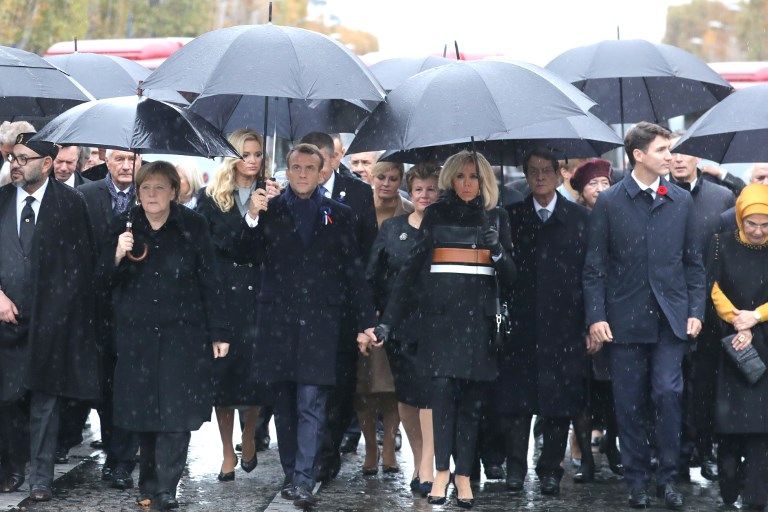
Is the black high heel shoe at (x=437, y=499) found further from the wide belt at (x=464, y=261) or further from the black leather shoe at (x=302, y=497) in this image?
the wide belt at (x=464, y=261)

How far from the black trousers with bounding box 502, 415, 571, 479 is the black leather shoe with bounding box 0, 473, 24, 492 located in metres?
3.01

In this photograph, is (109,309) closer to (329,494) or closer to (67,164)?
(67,164)

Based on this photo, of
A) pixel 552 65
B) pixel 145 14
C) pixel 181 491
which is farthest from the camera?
pixel 145 14

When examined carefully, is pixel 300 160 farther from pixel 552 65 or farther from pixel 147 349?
pixel 552 65

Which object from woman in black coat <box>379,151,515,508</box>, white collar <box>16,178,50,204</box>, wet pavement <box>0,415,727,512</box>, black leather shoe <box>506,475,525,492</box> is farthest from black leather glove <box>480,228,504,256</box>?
white collar <box>16,178,50,204</box>

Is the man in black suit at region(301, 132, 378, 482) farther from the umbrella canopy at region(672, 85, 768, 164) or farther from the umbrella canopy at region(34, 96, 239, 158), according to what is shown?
the umbrella canopy at region(672, 85, 768, 164)

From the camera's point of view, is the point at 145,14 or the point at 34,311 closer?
the point at 34,311

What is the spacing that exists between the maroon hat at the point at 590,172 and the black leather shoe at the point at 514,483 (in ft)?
7.70

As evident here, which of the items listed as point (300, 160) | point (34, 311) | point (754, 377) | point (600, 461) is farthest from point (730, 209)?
point (34, 311)

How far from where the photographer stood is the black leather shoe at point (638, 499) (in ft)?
28.9

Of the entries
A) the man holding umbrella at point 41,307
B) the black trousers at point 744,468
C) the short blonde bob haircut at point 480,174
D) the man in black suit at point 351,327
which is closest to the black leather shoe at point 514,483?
the man in black suit at point 351,327

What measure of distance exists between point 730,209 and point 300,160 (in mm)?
2841

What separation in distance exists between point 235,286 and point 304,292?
35.1 inches

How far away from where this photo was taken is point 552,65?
37.3 feet
